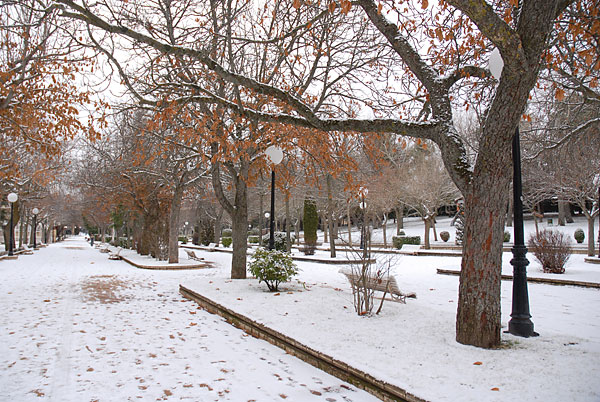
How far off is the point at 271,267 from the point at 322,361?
476 cm

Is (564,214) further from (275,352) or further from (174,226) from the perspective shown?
(275,352)

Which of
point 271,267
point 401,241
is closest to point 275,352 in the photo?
point 271,267

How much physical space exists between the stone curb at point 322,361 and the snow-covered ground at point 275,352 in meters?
0.08

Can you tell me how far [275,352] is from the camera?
557 centimetres

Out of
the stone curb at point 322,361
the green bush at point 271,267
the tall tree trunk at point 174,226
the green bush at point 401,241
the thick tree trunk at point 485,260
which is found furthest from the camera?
the green bush at point 401,241

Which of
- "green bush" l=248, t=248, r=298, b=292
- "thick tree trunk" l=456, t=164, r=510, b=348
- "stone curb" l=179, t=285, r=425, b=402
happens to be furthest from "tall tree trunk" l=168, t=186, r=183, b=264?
"thick tree trunk" l=456, t=164, r=510, b=348

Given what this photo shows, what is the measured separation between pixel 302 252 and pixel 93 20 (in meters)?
21.1

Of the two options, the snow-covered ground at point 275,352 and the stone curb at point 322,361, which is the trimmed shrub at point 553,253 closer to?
the snow-covered ground at point 275,352

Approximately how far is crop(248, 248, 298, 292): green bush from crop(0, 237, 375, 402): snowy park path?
168cm

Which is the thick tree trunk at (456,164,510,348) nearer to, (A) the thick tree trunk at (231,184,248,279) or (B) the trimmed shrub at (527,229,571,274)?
(A) the thick tree trunk at (231,184,248,279)

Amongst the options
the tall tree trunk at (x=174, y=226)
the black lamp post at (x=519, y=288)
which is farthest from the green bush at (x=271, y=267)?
the tall tree trunk at (x=174, y=226)

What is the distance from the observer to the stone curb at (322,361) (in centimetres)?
378

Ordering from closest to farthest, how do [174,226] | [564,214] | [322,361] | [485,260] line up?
[322,361] → [485,260] → [174,226] → [564,214]

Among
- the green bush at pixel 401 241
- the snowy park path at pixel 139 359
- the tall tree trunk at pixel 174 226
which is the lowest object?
the snowy park path at pixel 139 359
